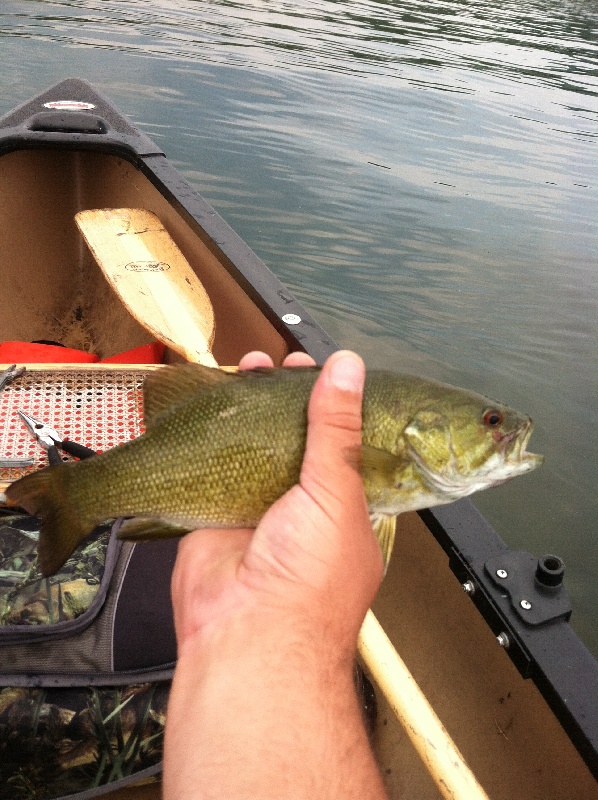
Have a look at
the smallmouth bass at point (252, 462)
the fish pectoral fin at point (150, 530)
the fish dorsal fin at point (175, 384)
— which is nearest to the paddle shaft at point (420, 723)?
the smallmouth bass at point (252, 462)

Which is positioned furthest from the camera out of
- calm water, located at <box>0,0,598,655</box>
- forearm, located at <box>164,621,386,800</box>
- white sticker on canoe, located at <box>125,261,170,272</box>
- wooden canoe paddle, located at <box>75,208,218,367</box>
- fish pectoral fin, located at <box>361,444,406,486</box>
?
calm water, located at <box>0,0,598,655</box>

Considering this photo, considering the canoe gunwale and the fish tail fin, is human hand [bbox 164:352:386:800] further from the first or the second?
the canoe gunwale

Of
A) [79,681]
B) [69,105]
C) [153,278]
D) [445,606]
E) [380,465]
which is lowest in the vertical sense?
[445,606]

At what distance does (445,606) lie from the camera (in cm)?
294

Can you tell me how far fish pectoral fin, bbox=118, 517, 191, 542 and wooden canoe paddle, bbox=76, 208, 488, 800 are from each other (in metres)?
0.81

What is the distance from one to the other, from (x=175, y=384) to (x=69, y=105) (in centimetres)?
592

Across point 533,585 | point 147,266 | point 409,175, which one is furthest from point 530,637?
point 409,175

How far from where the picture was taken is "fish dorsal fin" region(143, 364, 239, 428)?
2242 millimetres

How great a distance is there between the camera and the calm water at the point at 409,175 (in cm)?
774

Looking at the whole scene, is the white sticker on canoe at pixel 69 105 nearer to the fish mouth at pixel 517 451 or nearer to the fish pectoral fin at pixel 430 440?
the fish pectoral fin at pixel 430 440

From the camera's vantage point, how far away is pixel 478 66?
2144 cm

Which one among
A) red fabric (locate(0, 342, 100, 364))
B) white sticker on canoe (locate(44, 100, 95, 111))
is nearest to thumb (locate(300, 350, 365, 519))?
red fabric (locate(0, 342, 100, 364))

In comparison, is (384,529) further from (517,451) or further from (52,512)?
(52,512)

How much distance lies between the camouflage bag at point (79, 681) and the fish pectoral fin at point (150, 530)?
417 mm
